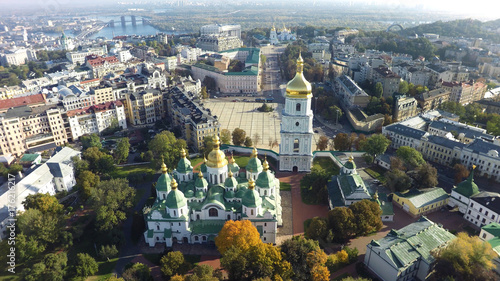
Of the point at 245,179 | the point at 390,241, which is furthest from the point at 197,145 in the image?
the point at 390,241

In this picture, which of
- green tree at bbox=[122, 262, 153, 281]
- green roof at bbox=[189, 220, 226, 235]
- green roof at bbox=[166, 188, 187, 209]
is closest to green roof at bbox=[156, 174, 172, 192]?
green roof at bbox=[166, 188, 187, 209]

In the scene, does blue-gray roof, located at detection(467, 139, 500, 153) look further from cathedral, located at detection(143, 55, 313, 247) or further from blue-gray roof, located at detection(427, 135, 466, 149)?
cathedral, located at detection(143, 55, 313, 247)

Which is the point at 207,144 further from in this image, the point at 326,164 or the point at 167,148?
the point at 326,164

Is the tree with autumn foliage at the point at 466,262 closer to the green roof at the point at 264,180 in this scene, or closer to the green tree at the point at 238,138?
the green roof at the point at 264,180

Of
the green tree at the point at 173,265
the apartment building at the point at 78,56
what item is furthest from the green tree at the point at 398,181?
the apartment building at the point at 78,56

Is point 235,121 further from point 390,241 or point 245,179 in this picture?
point 390,241

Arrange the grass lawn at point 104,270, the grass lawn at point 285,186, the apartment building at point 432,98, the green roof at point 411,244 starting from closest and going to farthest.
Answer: the green roof at point 411,244 < the grass lawn at point 104,270 < the grass lawn at point 285,186 < the apartment building at point 432,98

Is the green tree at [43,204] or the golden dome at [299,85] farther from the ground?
the golden dome at [299,85]
